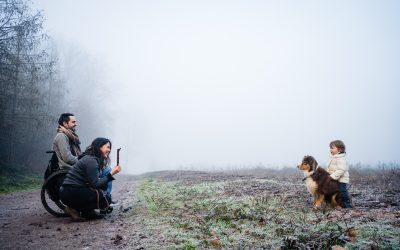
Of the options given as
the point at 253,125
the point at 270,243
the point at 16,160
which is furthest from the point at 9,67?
the point at 253,125

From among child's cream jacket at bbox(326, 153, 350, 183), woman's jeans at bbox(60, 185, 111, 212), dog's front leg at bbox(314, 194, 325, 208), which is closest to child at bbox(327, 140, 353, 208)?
child's cream jacket at bbox(326, 153, 350, 183)

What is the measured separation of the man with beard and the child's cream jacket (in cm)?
731

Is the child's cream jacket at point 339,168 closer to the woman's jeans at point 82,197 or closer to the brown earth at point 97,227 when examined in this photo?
the brown earth at point 97,227

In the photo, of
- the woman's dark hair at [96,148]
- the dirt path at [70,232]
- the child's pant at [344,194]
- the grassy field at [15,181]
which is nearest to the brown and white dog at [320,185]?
the child's pant at [344,194]

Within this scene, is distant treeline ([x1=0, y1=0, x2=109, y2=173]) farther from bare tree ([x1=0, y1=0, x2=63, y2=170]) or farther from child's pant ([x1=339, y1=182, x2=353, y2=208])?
child's pant ([x1=339, y1=182, x2=353, y2=208])

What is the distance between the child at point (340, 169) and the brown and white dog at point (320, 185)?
150mm

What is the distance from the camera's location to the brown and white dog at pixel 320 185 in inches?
316

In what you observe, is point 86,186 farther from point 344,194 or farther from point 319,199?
point 344,194

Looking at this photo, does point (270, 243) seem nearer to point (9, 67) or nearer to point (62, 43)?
point (9, 67)

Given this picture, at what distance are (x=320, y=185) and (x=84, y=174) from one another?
639 centimetres

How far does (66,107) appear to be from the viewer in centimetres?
3762

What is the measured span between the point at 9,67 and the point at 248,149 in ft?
397

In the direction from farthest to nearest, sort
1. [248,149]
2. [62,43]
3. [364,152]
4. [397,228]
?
[248,149] → [364,152] → [62,43] → [397,228]

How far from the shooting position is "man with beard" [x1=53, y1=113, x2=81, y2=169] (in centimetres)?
795
